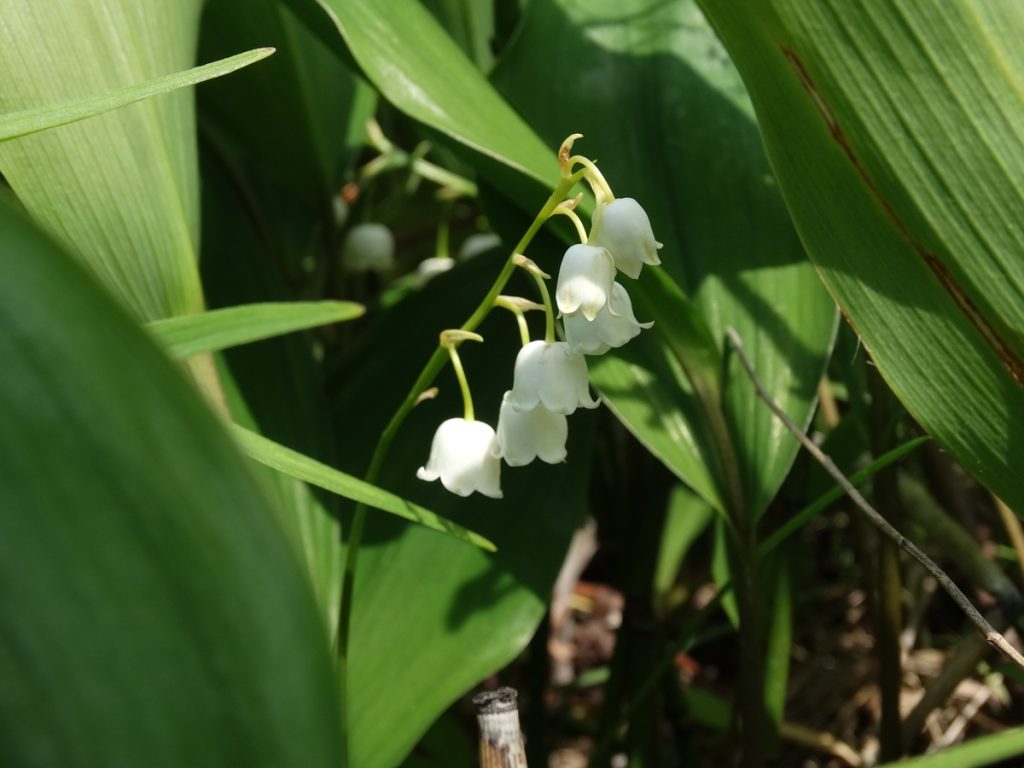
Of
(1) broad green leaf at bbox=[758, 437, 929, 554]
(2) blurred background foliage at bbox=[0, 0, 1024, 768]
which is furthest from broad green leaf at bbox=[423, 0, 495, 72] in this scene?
(1) broad green leaf at bbox=[758, 437, 929, 554]

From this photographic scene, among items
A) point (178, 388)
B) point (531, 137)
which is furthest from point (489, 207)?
point (178, 388)

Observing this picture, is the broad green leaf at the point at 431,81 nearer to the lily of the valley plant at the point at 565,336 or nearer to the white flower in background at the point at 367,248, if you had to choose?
the lily of the valley plant at the point at 565,336

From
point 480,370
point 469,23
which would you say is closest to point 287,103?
point 469,23

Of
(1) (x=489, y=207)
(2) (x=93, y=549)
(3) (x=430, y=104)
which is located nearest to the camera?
(2) (x=93, y=549)

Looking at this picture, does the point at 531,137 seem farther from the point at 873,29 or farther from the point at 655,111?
the point at 873,29

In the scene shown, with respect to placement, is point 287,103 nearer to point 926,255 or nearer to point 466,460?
point 466,460

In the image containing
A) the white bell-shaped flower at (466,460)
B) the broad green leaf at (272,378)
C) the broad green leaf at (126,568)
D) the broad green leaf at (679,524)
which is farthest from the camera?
the broad green leaf at (679,524)

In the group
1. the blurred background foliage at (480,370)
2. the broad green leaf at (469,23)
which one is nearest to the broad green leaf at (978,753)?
the blurred background foliage at (480,370)
